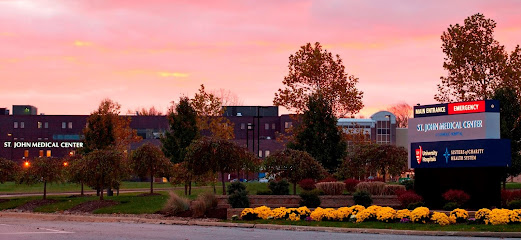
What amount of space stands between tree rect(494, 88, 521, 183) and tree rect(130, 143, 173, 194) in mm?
22227

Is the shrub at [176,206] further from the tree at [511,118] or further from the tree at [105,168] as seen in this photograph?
the tree at [511,118]

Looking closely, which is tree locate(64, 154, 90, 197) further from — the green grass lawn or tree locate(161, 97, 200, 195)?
tree locate(161, 97, 200, 195)

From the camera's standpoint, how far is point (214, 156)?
40.8m

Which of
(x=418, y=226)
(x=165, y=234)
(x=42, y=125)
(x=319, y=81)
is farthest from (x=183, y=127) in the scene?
(x=42, y=125)

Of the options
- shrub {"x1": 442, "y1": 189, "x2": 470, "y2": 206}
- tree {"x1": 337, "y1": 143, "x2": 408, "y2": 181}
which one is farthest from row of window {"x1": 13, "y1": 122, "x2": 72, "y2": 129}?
shrub {"x1": 442, "y1": 189, "x2": 470, "y2": 206}

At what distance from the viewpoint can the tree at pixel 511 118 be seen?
4954 centimetres

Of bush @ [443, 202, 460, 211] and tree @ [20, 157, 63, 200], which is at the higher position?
tree @ [20, 157, 63, 200]

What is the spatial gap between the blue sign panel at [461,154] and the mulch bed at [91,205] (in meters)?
16.5

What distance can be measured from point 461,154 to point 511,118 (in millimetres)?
18838

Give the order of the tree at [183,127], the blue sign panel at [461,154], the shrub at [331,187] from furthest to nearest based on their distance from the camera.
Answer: the tree at [183,127] < the shrub at [331,187] < the blue sign panel at [461,154]

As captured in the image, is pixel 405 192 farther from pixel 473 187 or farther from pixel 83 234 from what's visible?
pixel 83 234

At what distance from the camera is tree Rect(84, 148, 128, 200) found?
1698 inches

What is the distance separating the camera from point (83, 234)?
973 inches

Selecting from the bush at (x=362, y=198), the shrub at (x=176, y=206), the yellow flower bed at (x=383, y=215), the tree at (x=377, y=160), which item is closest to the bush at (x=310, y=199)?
the bush at (x=362, y=198)
